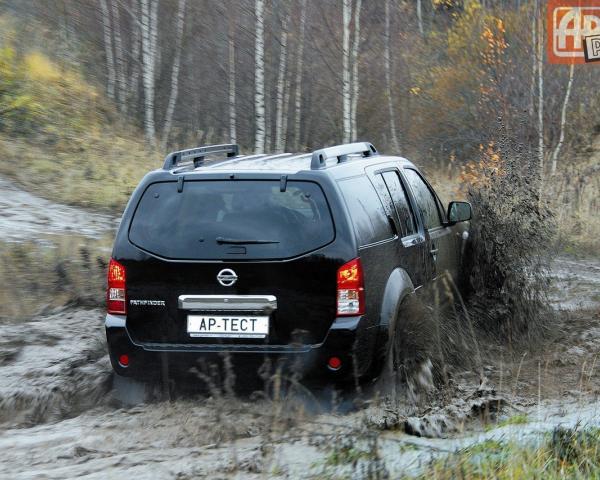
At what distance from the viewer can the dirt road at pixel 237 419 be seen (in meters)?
4.72

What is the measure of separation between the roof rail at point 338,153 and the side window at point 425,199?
509mm

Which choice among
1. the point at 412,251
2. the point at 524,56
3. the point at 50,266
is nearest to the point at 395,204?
the point at 412,251

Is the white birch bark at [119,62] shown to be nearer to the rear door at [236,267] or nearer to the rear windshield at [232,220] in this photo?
the rear windshield at [232,220]

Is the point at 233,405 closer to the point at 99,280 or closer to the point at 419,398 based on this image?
the point at 419,398

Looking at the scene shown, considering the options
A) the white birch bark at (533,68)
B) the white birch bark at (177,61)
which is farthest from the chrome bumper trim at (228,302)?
the white birch bark at (177,61)

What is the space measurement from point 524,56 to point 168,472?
75.5 ft

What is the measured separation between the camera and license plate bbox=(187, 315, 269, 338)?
5730 millimetres

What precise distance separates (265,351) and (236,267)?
514 mm

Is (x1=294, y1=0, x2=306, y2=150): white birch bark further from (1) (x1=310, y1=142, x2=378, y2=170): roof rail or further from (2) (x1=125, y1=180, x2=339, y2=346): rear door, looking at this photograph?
(2) (x1=125, y1=180, x2=339, y2=346): rear door

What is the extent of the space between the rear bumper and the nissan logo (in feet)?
1.18

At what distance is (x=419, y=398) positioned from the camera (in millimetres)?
6125

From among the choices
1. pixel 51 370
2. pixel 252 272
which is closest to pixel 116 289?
pixel 252 272

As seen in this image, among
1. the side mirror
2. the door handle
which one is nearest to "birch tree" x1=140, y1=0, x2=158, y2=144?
the side mirror

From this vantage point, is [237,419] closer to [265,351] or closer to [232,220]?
[265,351]
